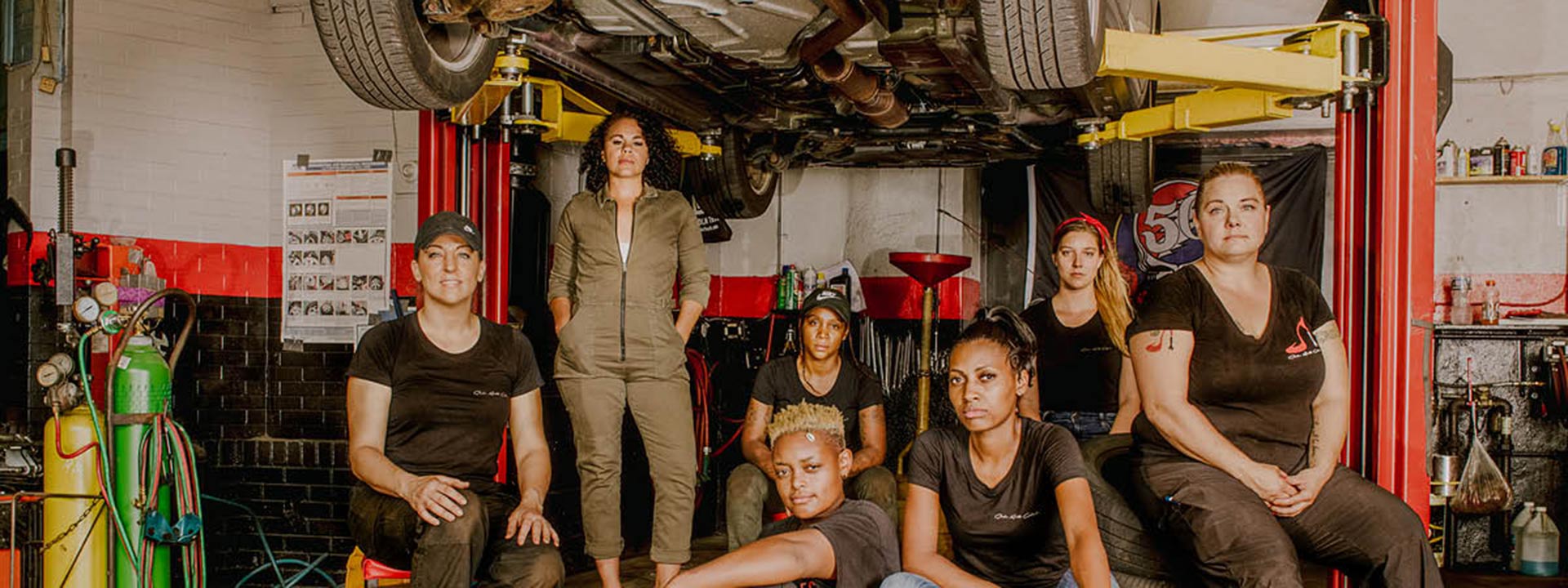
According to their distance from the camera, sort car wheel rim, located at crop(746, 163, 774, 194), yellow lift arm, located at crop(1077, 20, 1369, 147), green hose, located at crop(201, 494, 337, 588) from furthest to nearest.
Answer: car wheel rim, located at crop(746, 163, 774, 194) → green hose, located at crop(201, 494, 337, 588) → yellow lift arm, located at crop(1077, 20, 1369, 147)

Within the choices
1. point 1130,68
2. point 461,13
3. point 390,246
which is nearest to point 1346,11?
point 1130,68

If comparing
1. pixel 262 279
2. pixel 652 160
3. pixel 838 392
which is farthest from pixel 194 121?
pixel 838 392

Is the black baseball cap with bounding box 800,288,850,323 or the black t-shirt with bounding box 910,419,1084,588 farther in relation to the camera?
the black baseball cap with bounding box 800,288,850,323

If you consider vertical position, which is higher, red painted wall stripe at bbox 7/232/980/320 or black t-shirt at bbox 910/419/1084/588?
red painted wall stripe at bbox 7/232/980/320

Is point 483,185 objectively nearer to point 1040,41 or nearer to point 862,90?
point 862,90

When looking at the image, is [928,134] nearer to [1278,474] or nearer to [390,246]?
[390,246]

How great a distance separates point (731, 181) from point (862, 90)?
1.50 m

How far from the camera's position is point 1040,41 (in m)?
2.69

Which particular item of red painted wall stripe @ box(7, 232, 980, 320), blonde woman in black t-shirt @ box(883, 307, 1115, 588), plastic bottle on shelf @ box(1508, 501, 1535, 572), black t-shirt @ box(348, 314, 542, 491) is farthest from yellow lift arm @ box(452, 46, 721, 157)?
plastic bottle on shelf @ box(1508, 501, 1535, 572)

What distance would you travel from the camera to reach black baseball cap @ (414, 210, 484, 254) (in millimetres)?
2988

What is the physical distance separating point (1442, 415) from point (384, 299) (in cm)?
497

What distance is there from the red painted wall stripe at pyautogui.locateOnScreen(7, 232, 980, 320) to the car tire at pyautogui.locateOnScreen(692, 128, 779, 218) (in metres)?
0.86

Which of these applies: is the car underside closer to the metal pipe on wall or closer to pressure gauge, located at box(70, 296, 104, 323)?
the metal pipe on wall

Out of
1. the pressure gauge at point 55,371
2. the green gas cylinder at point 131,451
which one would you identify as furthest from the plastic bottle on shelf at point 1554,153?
the pressure gauge at point 55,371
